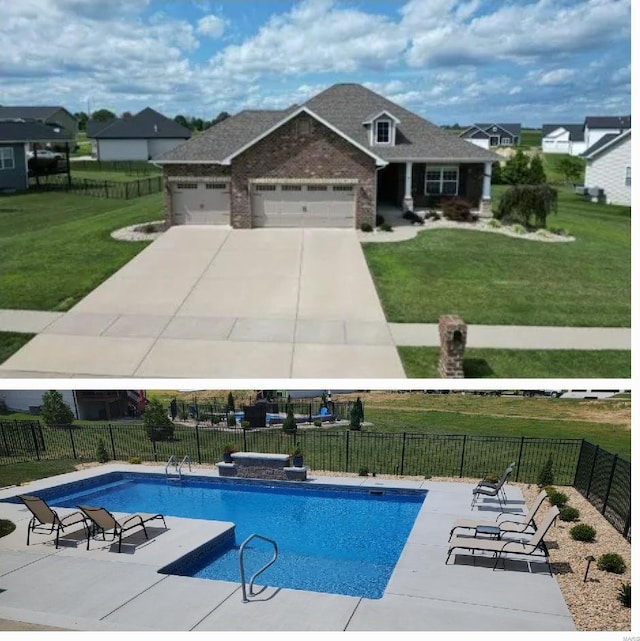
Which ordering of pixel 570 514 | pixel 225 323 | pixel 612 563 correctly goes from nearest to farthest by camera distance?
1. pixel 612 563
2. pixel 570 514
3. pixel 225 323

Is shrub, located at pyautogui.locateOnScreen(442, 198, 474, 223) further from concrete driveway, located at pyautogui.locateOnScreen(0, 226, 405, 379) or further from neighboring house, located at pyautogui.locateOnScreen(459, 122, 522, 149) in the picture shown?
neighboring house, located at pyautogui.locateOnScreen(459, 122, 522, 149)

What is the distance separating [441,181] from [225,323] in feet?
56.9

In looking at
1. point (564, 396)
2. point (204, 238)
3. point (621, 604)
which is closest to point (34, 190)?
point (204, 238)

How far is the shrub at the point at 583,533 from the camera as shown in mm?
9344

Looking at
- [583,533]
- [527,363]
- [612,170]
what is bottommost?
[583,533]

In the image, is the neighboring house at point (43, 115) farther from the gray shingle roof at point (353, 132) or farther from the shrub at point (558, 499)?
the shrub at point (558, 499)

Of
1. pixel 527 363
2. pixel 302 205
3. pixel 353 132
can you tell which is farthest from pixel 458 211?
pixel 527 363

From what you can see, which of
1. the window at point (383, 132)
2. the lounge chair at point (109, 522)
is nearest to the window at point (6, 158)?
the window at point (383, 132)

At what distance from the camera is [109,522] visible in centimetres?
974

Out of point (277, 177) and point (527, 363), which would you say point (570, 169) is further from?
point (527, 363)

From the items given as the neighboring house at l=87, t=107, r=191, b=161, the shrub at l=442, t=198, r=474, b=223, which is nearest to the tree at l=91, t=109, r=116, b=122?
the neighboring house at l=87, t=107, r=191, b=161

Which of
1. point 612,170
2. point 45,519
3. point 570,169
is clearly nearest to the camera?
point 45,519

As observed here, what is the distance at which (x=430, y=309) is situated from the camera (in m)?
15.8

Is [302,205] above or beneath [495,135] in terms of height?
beneath
